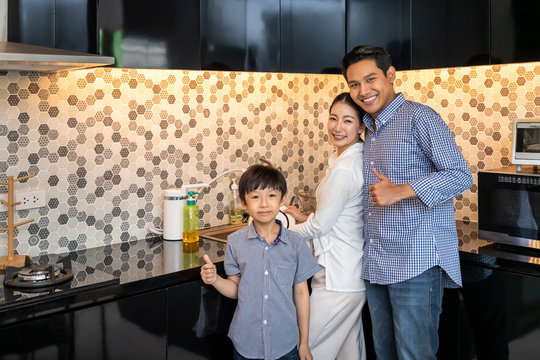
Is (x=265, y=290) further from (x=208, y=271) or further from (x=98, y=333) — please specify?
(x=98, y=333)

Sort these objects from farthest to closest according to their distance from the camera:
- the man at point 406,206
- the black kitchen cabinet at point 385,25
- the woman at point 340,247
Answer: the black kitchen cabinet at point 385,25 → the woman at point 340,247 → the man at point 406,206

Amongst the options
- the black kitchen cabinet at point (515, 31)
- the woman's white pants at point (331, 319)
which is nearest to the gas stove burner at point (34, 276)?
the woman's white pants at point (331, 319)

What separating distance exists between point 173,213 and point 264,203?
725 millimetres

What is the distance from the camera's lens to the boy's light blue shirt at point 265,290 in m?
2.09

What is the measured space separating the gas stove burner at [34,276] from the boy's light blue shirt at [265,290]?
1.96ft

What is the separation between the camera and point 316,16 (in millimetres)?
2814

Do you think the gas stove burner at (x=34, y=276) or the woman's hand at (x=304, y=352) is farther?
the woman's hand at (x=304, y=352)

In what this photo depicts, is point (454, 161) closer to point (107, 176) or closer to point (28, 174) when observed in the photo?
point (107, 176)

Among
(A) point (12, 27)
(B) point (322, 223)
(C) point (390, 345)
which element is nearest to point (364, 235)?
(B) point (322, 223)

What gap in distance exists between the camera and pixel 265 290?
83.1 inches

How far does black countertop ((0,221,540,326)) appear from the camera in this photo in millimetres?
1827

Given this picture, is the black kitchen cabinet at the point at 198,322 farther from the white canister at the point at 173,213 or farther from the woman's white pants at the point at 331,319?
the white canister at the point at 173,213

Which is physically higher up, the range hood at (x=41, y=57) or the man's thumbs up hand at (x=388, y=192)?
the range hood at (x=41, y=57)

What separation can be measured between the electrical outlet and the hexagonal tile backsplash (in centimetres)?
3
